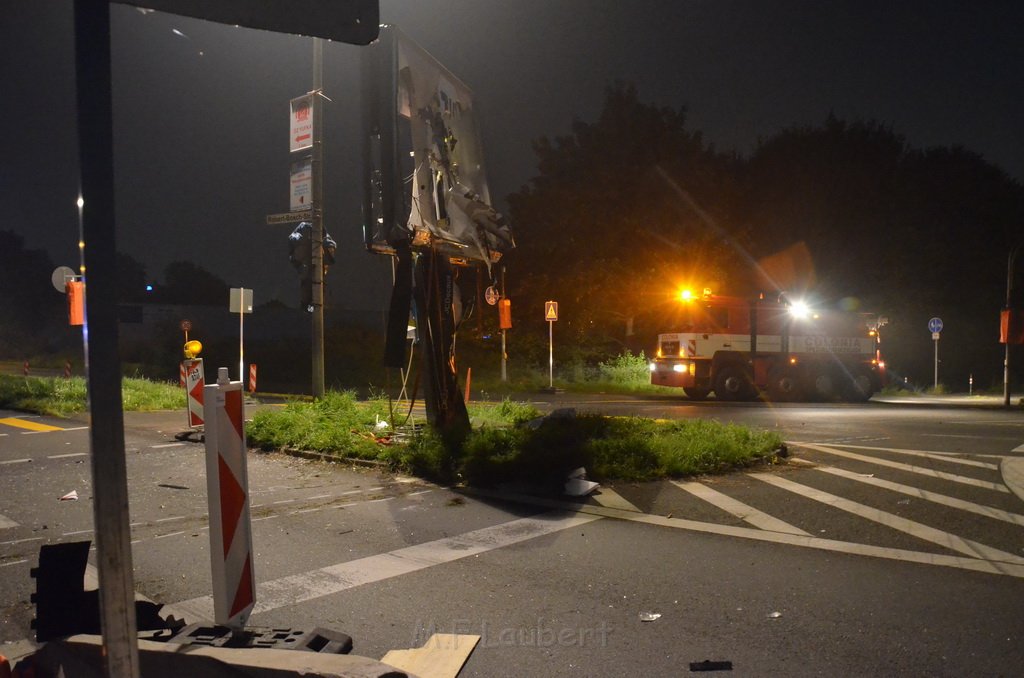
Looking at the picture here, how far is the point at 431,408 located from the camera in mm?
10320

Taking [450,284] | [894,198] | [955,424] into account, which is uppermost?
[894,198]

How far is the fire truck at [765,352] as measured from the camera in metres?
22.3

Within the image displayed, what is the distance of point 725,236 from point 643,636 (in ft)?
98.9

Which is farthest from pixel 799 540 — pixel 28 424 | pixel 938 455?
pixel 28 424

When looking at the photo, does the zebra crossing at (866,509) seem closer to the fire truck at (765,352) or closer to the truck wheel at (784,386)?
the fire truck at (765,352)

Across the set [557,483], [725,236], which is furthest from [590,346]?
[557,483]

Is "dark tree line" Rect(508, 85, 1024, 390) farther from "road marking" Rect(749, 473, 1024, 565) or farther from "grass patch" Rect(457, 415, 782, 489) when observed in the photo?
"road marking" Rect(749, 473, 1024, 565)

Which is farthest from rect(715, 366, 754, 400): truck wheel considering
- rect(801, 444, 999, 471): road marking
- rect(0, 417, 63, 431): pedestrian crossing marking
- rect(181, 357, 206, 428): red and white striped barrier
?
rect(0, 417, 63, 431): pedestrian crossing marking

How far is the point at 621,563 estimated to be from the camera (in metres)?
5.41

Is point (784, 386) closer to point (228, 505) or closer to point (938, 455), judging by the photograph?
point (938, 455)

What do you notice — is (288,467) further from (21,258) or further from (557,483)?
(21,258)

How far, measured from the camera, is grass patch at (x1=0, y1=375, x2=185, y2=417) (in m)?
16.9

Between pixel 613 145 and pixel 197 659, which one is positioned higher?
pixel 613 145

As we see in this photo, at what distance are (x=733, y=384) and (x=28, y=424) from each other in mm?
17579
